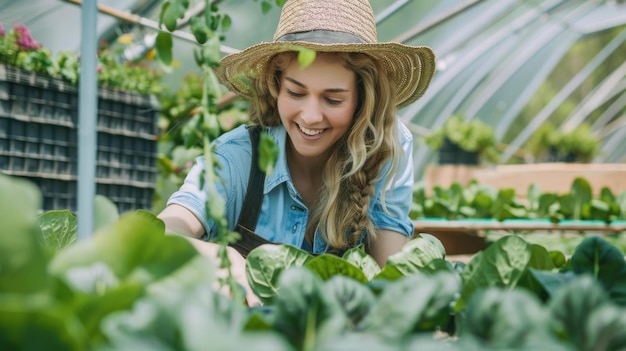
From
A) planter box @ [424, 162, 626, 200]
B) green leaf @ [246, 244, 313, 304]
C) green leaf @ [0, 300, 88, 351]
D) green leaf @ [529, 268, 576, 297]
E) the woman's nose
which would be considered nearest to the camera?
green leaf @ [0, 300, 88, 351]

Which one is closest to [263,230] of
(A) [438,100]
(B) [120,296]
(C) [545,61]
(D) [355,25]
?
(D) [355,25]

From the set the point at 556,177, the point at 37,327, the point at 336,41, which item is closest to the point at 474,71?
the point at 556,177

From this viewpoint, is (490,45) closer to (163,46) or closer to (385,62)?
(385,62)

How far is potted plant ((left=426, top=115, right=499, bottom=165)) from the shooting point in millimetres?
8156

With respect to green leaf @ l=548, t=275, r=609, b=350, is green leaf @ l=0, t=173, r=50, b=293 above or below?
above

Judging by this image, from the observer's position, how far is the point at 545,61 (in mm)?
11805

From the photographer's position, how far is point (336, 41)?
5.65 feet

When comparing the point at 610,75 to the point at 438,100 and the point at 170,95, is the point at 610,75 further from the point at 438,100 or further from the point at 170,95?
the point at 170,95

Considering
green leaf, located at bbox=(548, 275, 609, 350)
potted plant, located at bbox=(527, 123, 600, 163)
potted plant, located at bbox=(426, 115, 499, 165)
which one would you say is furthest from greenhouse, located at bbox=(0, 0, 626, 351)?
potted plant, located at bbox=(527, 123, 600, 163)

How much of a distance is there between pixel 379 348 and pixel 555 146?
10.4m

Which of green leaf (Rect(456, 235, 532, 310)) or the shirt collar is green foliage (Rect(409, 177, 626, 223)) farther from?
green leaf (Rect(456, 235, 532, 310))

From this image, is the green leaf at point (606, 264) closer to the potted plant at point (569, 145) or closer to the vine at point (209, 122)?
the vine at point (209, 122)

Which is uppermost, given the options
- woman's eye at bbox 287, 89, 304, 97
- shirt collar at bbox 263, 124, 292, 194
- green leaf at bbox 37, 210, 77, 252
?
woman's eye at bbox 287, 89, 304, 97

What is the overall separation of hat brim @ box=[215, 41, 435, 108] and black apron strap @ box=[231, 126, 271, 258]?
0.57 feet
